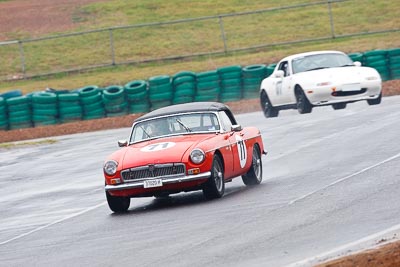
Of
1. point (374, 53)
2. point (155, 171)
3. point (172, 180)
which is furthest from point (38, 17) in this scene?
point (172, 180)

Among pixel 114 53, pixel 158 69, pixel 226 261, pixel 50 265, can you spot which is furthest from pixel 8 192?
pixel 114 53

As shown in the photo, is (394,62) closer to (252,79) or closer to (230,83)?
(252,79)

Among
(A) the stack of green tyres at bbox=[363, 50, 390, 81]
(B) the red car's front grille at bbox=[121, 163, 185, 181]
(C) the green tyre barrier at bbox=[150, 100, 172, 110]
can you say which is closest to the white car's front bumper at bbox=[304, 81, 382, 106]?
(A) the stack of green tyres at bbox=[363, 50, 390, 81]

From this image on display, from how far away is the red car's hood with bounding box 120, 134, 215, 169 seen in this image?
1497 cm

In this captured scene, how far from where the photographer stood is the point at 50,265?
1140cm

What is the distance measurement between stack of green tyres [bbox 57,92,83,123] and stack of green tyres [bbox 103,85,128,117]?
2.71 ft

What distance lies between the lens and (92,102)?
3422 cm

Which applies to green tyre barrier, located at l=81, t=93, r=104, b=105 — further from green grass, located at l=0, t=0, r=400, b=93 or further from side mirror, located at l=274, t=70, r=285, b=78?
side mirror, located at l=274, t=70, r=285, b=78

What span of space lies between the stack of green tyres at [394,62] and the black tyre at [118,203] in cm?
2006

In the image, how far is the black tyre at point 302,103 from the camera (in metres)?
27.3

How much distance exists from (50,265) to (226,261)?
1950 millimetres

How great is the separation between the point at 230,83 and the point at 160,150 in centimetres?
1942

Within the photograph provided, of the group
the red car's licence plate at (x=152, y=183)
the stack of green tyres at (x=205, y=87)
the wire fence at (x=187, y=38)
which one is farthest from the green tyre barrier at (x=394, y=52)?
the red car's licence plate at (x=152, y=183)

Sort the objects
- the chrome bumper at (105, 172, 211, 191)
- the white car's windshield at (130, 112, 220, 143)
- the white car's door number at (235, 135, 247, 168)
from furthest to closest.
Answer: the white car's door number at (235, 135, 247, 168), the white car's windshield at (130, 112, 220, 143), the chrome bumper at (105, 172, 211, 191)
